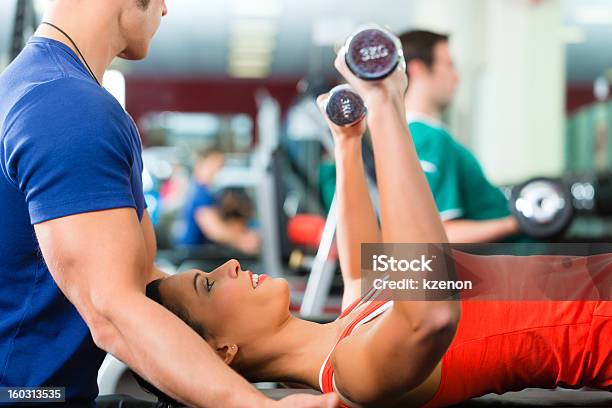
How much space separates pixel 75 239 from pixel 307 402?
1.11 feet

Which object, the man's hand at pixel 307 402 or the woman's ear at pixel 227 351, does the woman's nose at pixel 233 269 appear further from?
the man's hand at pixel 307 402

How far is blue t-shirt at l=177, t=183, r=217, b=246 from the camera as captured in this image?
449cm

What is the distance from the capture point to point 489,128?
19.0 feet

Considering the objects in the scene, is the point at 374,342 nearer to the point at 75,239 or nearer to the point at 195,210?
the point at 75,239

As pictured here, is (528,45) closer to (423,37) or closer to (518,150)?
(518,150)

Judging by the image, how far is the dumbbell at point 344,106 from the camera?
126 centimetres

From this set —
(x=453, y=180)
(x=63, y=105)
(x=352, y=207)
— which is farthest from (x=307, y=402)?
(x=453, y=180)

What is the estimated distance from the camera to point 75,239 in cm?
91

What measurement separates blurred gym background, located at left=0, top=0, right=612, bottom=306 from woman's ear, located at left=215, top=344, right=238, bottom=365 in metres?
0.78

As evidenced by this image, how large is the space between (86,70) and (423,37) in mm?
1354

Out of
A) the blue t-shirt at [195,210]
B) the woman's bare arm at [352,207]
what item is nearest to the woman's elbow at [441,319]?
the woman's bare arm at [352,207]

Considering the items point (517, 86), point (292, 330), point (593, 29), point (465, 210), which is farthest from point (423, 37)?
point (593, 29)

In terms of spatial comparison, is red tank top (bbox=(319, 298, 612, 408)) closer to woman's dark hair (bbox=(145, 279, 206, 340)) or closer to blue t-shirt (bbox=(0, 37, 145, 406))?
woman's dark hair (bbox=(145, 279, 206, 340))

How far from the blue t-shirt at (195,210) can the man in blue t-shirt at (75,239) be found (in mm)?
3363
